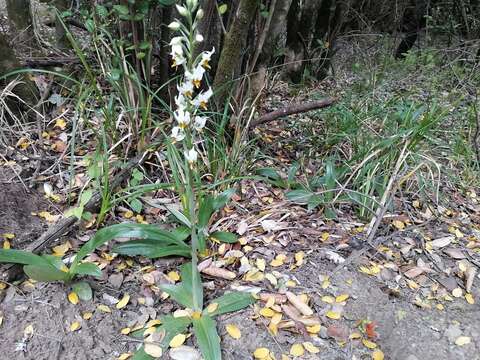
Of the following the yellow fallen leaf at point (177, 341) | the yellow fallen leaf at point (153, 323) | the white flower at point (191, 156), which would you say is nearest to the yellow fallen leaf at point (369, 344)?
the yellow fallen leaf at point (177, 341)

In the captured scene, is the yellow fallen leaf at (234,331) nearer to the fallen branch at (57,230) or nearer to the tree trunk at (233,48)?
the fallen branch at (57,230)

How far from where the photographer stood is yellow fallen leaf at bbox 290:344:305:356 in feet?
5.24

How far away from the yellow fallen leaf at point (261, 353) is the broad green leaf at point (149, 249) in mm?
513

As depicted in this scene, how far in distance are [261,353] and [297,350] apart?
0.14m

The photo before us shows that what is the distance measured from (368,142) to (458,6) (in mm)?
4316

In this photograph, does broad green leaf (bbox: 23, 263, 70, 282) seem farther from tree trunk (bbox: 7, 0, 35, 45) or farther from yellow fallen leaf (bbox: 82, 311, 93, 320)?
tree trunk (bbox: 7, 0, 35, 45)

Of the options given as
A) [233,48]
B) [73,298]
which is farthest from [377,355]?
[233,48]

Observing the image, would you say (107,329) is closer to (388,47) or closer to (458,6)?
(388,47)

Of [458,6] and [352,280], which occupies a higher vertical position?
[458,6]

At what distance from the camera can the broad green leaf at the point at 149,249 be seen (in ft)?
6.11

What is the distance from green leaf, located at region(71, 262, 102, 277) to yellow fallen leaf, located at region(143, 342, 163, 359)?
1.14ft

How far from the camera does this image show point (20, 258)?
1.65 m

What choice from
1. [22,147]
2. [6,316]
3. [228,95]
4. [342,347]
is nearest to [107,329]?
[6,316]

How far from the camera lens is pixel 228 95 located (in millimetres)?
2652
